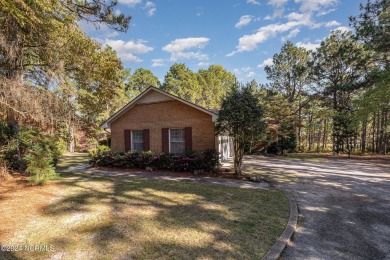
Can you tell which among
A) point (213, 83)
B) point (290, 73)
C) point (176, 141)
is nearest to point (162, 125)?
point (176, 141)

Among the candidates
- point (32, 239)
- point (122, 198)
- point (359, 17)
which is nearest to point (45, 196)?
point (122, 198)

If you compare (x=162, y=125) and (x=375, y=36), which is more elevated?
(x=375, y=36)

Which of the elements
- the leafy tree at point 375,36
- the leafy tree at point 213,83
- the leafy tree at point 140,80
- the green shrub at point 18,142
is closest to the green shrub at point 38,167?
the green shrub at point 18,142

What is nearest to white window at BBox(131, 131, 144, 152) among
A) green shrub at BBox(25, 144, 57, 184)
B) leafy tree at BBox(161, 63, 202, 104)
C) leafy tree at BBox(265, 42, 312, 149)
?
green shrub at BBox(25, 144, 57, 184)

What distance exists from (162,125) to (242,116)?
598 cm

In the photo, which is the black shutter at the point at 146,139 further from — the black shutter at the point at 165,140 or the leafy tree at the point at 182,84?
the leafy tree at the point at 182,84

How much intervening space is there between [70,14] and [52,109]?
379 centimetres

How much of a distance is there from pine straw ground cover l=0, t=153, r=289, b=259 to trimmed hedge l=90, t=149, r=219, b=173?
3.76 metres

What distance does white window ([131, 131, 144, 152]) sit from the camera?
14516 millimetres

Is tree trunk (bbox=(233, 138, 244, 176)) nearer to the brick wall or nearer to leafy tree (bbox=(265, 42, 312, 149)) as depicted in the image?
the brick wall

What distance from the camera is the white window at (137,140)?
47.6 feet

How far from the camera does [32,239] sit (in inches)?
153

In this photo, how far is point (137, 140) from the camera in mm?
14672

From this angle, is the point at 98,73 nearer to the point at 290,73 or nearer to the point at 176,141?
the point at 176,141
